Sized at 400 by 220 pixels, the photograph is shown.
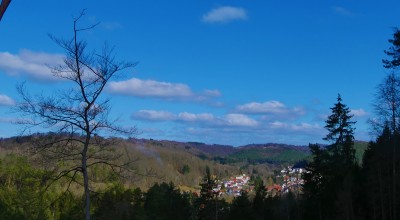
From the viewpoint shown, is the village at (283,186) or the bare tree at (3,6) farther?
the village at (283,186)

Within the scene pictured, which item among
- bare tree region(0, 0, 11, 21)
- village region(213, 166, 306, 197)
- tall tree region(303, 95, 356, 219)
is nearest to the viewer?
bare tree region(0, 0, 11, 21)

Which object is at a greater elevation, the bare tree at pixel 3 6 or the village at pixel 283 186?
the bare tree at pixel 3 6

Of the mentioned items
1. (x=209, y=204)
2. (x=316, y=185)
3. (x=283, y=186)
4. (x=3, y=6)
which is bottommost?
(x=209, y=204)

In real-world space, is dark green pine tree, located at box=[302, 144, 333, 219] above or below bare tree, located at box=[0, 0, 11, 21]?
below

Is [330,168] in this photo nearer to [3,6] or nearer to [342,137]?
[342,137]

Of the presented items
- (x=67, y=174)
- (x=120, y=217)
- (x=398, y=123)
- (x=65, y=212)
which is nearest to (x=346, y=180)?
(x=398, y=123)

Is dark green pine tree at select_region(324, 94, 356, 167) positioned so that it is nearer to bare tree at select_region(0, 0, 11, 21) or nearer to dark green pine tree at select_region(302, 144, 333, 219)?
dark green pine tree at select_region(302, 144, 333, 219)

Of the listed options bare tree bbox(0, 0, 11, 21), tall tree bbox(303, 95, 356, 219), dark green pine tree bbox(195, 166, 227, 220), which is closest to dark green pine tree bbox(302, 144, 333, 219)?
tall tree bbox(303, 95, 356, 219)

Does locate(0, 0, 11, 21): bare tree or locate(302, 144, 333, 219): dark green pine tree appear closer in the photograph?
locate(0, 0, 11, 21): bare tree

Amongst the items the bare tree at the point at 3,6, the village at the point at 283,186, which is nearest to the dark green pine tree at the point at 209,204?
the village at the point at 283,186

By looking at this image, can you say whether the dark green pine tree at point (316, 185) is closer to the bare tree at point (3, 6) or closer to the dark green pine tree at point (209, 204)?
the dark green pine tree at point (209, 204)

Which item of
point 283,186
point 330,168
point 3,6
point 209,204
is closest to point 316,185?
point 330,168

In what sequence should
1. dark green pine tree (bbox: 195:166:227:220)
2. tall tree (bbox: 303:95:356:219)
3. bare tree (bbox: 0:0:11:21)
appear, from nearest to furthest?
bare tree (bbox: 0:0:11:21) < tall tree (bbox: 303:95:356:219) < dark green pine tree (bbox: 195:166:227:220)

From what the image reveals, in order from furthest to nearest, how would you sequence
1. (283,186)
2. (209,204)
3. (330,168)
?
(283,186) → (209,204) → (330,168)
